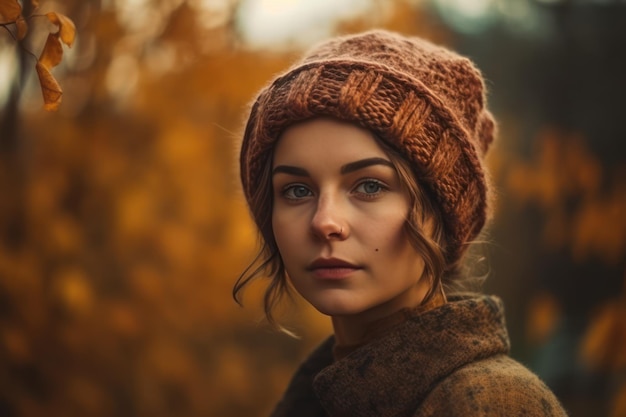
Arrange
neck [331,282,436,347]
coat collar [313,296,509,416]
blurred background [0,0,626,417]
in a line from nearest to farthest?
1. coat collar [313,296,509,416]
2. neck [331,282,436,347]
3. blurred background [0,0,626,417]

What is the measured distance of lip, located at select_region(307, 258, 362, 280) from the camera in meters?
2.12

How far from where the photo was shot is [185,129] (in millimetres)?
5129

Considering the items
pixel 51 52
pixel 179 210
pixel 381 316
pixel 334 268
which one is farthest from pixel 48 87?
pixel 179 210

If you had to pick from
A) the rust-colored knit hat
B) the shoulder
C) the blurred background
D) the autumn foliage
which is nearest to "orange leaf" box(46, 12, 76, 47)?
the autumn foliage

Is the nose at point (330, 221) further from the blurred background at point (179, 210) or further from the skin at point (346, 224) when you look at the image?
the blurred background at point (179, 210)

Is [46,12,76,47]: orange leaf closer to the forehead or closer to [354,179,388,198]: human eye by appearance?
the forehead

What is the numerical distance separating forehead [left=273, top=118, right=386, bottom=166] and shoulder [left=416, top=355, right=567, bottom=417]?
609 mm

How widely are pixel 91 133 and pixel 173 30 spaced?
2.47ft

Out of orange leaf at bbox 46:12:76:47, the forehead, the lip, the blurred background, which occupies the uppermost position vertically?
orange leaf at bbox 46:12:76:47

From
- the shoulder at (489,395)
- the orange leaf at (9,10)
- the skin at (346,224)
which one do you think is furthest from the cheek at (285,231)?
the orange leaf at (9,10)

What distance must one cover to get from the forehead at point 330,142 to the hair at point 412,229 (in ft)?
0.13

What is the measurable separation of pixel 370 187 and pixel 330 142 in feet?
0.52

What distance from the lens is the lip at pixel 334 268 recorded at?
2.12 m

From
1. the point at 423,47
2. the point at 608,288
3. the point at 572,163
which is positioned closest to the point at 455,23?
the point at 572,163
